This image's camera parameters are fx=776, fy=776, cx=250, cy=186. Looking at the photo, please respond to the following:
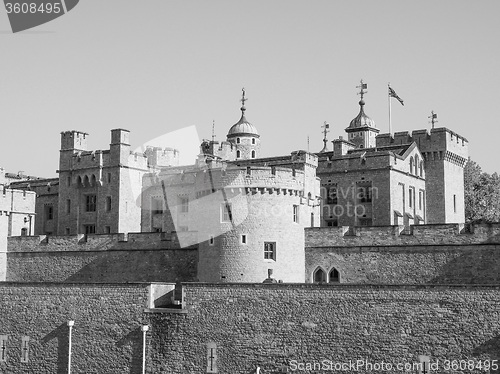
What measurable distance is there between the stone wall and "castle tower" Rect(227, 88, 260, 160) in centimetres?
3283

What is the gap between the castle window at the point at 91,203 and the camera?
51.5 metres

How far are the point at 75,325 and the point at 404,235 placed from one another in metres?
15.5

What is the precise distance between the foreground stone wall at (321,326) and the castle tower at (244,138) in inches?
1397

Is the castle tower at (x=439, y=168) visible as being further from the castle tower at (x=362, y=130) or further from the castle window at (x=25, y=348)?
the castle window at (x=25, y=348)

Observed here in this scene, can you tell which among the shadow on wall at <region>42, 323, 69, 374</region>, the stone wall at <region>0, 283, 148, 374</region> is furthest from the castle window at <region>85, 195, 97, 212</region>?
the shadow on wall at <region>42, 323, 69, 374</region>

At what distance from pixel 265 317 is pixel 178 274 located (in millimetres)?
11632

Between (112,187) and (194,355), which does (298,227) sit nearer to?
(194,355)

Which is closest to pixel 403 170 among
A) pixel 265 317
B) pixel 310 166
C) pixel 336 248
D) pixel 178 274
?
pixel 310 166

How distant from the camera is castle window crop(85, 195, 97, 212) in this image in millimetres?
51531

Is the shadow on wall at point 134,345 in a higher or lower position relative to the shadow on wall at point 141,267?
lower

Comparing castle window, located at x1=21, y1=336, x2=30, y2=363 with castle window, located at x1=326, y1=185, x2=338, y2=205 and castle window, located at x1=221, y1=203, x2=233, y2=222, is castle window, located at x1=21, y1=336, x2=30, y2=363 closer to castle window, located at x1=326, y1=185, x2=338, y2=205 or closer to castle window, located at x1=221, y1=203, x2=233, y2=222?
castle window, located at x1=221, y1=203, x2=233, y2=222

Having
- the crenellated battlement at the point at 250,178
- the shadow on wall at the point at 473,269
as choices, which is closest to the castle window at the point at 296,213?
the crenellated battlement at the point at 250,178

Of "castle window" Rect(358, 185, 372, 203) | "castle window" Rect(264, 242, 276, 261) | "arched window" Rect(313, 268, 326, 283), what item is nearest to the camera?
"castle window" Rect(264, 242, 276, 261)

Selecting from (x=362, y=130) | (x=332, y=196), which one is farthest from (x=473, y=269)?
(x=362, y=130)
